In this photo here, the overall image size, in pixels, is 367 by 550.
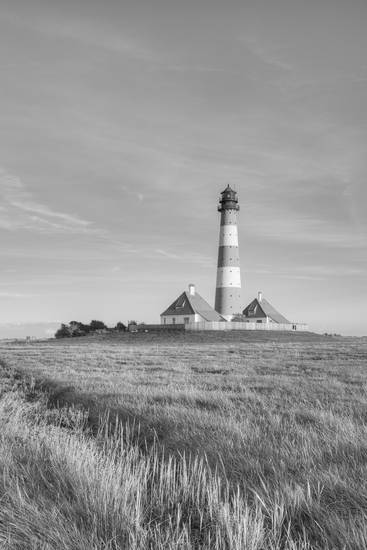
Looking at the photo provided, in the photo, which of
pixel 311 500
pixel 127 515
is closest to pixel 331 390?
pixel 311 500

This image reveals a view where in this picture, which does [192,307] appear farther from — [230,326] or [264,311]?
[264,311]

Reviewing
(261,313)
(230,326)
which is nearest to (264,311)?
(261,313)

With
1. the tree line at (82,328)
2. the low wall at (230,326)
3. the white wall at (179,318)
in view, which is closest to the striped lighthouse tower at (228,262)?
the low wall at (230,326)

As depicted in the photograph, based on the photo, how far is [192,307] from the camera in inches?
2621

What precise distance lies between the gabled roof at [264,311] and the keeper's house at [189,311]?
7.55 meters

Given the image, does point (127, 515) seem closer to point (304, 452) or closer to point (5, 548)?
point (5, 548)

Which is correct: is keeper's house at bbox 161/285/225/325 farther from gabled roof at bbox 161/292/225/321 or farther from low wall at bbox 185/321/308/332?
low wall at bbox 185/321/308/332

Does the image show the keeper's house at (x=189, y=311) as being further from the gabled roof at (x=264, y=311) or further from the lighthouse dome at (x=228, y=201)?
the lighthouse dome at (x=228, y=201)

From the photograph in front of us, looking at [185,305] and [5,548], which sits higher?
[185,305]

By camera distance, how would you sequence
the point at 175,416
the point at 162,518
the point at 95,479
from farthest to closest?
the point at 175,416 → the point at 95,479 → the point at 162,518

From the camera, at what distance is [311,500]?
414 cm

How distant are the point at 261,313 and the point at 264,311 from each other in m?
0.52

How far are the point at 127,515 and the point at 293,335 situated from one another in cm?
6007

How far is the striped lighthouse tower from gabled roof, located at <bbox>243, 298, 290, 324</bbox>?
7240 millimetres
